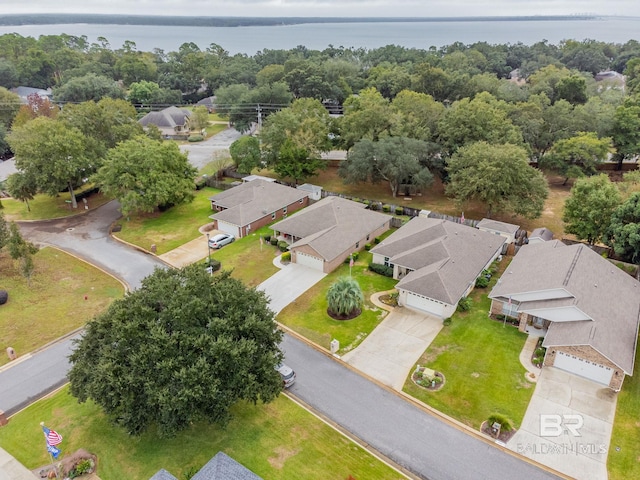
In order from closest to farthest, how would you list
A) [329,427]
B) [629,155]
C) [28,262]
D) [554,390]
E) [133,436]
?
[133,436] < [329,427] < [554,390] < [28,262] < [629,155]

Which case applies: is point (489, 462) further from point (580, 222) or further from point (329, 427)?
point (580, 222)

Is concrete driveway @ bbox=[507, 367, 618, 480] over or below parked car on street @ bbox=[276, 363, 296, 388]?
below

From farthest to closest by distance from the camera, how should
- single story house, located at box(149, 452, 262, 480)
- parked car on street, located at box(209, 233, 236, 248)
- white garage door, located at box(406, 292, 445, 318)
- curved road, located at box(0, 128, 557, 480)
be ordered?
parked car on street, located at box(209, 233, 236, 248) → white garage door, located at box(406, 292, 445, 318) → curved road, located at box(0, 128, 557, 480) → single story house, located at box(149, 452, 262, 480)

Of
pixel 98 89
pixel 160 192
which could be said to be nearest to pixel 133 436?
pixel 160 192

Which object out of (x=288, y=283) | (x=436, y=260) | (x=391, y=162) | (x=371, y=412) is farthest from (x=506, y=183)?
(x=371, y=412)

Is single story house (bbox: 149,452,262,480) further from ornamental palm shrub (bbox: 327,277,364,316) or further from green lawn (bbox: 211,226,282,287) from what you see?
green lawn (bbox: 211,226,282,287)

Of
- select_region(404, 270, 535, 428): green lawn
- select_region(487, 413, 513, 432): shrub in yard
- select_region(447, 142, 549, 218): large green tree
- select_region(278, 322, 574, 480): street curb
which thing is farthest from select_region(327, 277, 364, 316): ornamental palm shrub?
select_region(447, 142, 549, 218): large green tree
